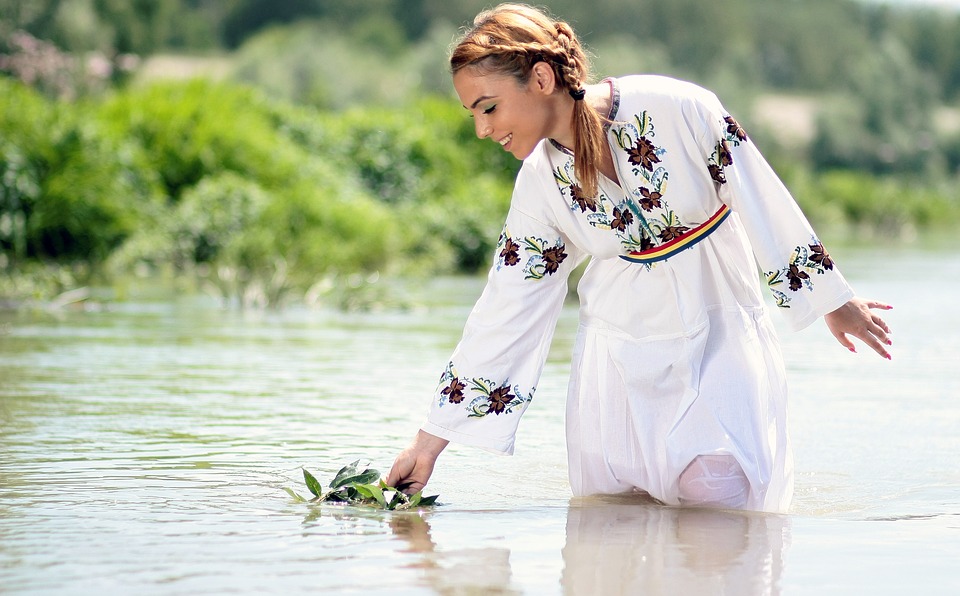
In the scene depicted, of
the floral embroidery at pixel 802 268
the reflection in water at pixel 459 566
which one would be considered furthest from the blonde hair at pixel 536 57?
the reflection in water at pixel 459 566

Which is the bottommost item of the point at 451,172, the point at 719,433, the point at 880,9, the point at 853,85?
the point at 719,433

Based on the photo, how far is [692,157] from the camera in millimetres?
3709

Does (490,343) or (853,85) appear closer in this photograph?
(490,343)

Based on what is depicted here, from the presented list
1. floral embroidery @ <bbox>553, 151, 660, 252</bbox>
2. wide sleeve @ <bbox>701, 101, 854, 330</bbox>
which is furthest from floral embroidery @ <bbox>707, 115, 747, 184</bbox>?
floral embroidery @ <bbox>553, 151, 660, 252</bbox>

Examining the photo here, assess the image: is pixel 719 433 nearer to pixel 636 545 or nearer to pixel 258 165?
Result: pixel 636 545

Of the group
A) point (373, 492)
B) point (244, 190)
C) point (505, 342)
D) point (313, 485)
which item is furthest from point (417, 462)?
point (244, 190)

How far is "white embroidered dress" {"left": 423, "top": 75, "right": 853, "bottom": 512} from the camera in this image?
370 cm

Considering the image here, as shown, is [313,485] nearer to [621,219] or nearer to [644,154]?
[621,219]

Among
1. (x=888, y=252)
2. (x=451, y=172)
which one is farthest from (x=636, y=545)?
(x=888, y=252)

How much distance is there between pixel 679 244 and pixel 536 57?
59 cm

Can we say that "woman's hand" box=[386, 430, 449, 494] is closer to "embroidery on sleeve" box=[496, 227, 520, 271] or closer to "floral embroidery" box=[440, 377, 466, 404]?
"floral embroidery" box=[440, 377, 466, 404]

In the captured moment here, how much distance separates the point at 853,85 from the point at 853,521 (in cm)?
7858

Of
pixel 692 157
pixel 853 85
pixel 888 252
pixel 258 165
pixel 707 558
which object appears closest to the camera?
pixel 707 558

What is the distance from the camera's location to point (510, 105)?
3.64 metres
